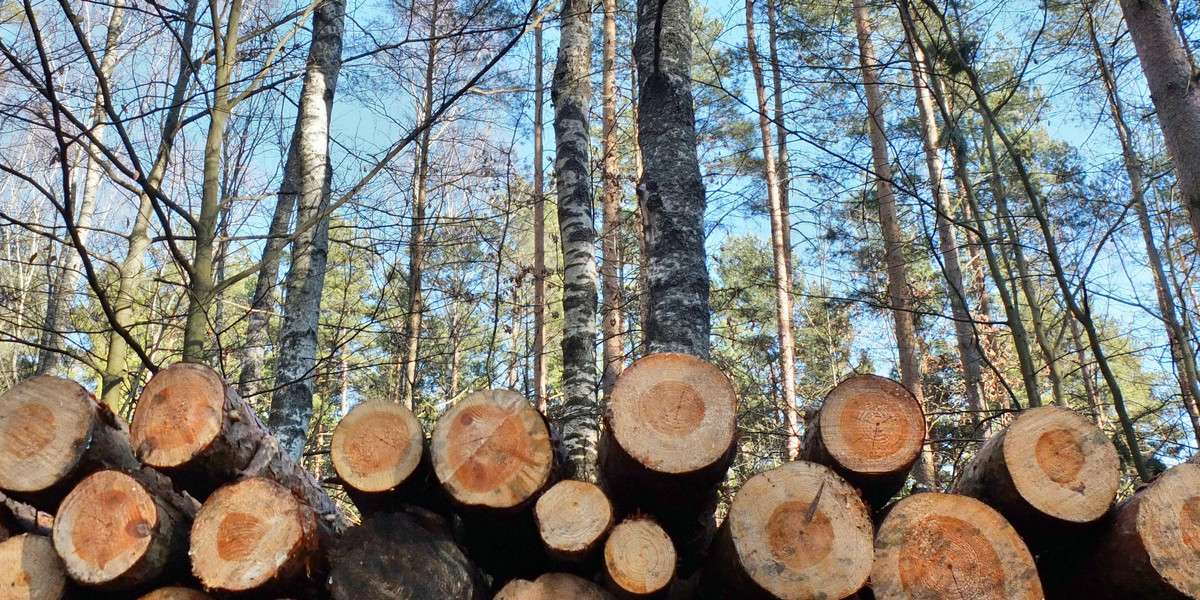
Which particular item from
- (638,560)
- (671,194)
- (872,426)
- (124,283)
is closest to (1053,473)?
(872,426)

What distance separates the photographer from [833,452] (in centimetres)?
205

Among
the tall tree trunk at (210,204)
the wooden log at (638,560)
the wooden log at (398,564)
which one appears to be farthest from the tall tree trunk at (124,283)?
the wooden log at (638,560)

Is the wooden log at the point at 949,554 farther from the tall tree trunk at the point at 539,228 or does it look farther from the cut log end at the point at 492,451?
→ the tall tree trunk at the point at 539,228

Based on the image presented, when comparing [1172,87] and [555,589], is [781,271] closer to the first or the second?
[1172,87]

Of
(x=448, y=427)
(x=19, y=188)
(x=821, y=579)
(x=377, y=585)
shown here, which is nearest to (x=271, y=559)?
(x=377, y=585)

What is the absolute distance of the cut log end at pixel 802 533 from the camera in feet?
6.24

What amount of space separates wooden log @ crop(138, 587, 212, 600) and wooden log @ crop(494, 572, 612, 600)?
821mm

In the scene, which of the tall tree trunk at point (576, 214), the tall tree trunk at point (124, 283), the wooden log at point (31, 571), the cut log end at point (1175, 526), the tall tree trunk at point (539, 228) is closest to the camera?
the cut log end at point (1175, 526)

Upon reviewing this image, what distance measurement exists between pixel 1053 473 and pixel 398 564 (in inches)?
70.5

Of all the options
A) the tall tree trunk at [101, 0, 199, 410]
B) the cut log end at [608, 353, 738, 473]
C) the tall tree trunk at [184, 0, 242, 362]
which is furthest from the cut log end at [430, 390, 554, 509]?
the tall tree trunk at [184, 0, 242, 362]

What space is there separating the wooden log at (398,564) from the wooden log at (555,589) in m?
0.15

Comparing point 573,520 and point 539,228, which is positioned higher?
point 539,228

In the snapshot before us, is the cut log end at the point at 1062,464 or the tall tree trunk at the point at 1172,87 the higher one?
the tall tree trunk at the point at 1172,87

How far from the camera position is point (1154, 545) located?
6.18 feet
